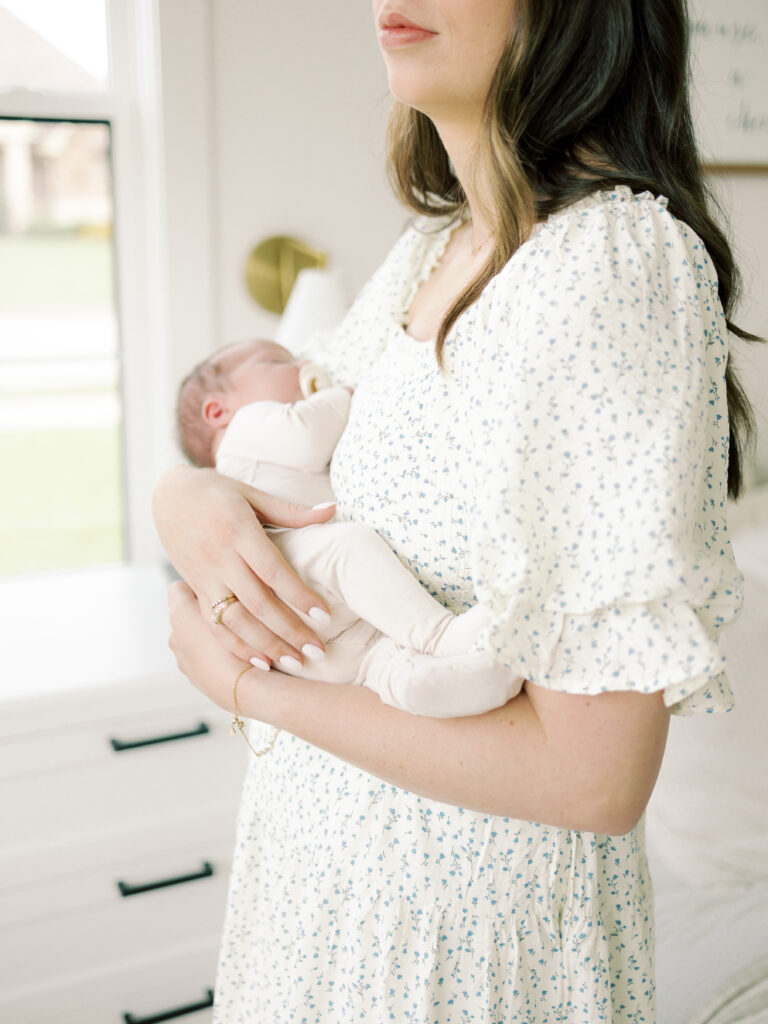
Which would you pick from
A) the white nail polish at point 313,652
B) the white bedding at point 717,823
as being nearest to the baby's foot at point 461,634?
the white nail polish at point 313,652

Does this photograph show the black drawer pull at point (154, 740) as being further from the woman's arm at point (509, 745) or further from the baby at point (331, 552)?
the woman's arm at point (509, 745)

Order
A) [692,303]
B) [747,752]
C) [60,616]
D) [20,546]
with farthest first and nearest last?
[20,546], [60,616], [747,752], [692,303]

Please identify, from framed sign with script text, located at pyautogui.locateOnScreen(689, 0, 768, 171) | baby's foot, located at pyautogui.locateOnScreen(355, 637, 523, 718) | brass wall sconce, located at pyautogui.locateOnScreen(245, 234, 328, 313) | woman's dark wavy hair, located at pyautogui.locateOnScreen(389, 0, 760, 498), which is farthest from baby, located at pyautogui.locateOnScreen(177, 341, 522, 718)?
framed sign with script text, located at pyautogui.locateOnScreen(689, 0, 768, 171)

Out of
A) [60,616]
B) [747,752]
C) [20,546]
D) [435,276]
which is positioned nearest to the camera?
[435,276]

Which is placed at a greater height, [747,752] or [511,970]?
[511,970]

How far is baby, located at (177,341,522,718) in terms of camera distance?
0.70 m

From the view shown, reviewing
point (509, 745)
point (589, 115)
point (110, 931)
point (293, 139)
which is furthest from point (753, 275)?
point (110, 931)

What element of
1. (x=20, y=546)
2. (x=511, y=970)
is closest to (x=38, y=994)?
(x=20, y=546)

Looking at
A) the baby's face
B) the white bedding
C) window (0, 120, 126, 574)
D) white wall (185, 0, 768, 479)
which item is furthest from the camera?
window (0, 120, 126, 574)

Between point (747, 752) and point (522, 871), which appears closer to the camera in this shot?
point (522, 871)

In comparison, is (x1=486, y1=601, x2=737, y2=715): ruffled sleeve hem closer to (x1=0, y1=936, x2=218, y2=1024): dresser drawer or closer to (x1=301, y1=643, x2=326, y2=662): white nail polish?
(x1=301, y1=643, x2=326, y2=662): white nail polish

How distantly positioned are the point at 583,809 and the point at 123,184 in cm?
162

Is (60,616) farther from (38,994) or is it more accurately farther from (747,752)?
(747,752)

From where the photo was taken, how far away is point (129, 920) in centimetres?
153
